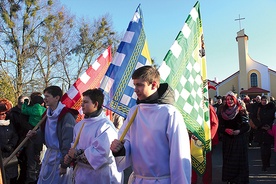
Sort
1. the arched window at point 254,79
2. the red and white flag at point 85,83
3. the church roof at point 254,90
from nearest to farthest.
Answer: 1. the red and white flag at point 85,83
2. the church roof at point 254,90
3. the arched window at point 254,79

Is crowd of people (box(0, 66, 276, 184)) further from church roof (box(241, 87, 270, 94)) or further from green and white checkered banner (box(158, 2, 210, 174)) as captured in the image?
church roof (box(241, 87, 270, 94))

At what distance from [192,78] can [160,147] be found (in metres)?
1.95

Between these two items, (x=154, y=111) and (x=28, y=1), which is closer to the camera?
(x=154, y=111)

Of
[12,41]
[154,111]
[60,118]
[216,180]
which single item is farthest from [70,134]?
[12,41]

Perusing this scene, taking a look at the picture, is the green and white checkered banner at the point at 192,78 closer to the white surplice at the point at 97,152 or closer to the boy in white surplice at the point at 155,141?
the white surplice at the point at 97,152

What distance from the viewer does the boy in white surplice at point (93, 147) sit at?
3438 mm

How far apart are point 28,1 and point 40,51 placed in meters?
4.38

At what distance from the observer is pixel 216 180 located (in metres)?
6.99

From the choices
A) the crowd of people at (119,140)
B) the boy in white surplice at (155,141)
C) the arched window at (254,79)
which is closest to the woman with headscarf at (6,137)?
the crowd of people at (119,140)

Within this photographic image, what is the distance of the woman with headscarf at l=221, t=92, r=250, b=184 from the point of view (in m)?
6.07

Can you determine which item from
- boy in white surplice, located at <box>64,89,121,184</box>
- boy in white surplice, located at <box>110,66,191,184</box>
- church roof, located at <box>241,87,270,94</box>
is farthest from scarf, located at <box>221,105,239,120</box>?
church roof, located at <box>241,87,270,94</box>

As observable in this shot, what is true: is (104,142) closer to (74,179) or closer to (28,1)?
(74,179)

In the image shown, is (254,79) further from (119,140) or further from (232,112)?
(119,140)

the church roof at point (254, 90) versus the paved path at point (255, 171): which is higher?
the church roof at point (254, 90)
